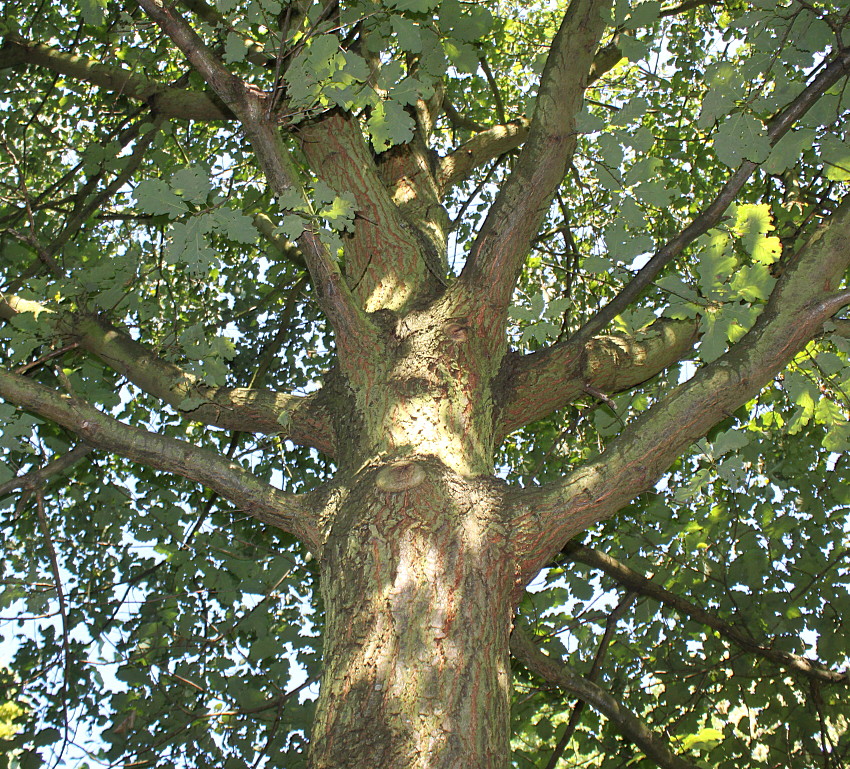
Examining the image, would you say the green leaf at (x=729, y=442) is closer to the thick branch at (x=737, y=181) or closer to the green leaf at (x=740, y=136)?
the thick branch at (x=737, y=181)

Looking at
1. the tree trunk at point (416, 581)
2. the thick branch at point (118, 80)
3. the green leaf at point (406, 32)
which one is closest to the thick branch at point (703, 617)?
the tree trunk at point (416, 581)

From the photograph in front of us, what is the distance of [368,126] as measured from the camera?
8.29 feet

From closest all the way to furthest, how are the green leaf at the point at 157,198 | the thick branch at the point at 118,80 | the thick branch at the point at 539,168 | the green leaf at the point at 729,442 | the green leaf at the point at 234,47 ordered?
the green leaf at the point at 157,198
the green leaf at the point at 729,442
the green leaf at the point at 234,47
the thick branch at the point at 539,168
the thick branch at the point at 118,80

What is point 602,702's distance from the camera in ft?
9.84

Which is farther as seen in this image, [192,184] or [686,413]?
[686,413]

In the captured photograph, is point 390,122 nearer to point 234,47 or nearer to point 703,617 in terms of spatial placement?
point 234,47

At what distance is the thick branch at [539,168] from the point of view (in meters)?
2.63

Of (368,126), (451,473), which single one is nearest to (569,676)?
(451,473)

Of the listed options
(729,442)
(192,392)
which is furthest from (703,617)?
(192,392)

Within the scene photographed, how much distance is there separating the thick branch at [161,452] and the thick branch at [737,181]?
126cm

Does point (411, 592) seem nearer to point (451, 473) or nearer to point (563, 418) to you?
point (451, 473)

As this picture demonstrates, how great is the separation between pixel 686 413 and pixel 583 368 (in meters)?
0.75

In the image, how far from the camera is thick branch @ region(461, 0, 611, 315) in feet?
8.64

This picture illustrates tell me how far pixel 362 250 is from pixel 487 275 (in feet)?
2.25
